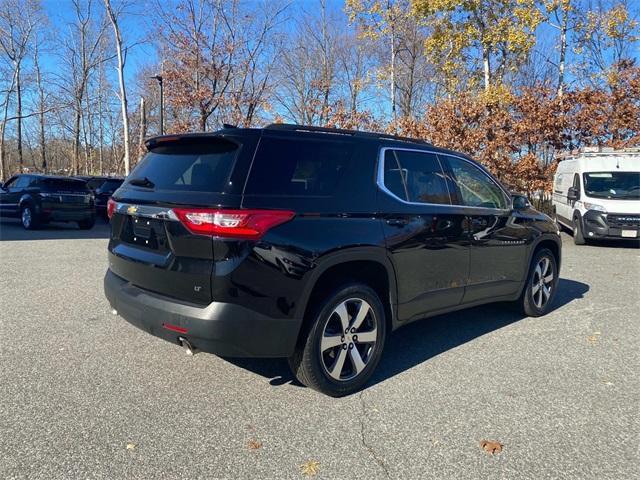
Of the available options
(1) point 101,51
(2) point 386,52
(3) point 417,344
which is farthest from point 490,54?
(1) point 101,51

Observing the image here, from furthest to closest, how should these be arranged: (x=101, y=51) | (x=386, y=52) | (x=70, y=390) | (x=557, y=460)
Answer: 1. (x=101, y=51)
2. (x=386, y=52)
3. (x=70, y=390)
4. (x=557, y=460)

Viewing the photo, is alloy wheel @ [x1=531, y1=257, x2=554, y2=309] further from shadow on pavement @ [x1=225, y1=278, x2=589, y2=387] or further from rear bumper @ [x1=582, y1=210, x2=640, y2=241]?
rear bumper @ [x1=582, y1=210, x2=640, y2=241]

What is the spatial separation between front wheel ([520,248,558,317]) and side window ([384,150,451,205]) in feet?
6.19

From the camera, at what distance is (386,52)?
101 feet

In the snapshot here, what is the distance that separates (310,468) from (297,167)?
73.0 inches

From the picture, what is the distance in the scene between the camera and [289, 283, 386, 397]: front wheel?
11.4 feet

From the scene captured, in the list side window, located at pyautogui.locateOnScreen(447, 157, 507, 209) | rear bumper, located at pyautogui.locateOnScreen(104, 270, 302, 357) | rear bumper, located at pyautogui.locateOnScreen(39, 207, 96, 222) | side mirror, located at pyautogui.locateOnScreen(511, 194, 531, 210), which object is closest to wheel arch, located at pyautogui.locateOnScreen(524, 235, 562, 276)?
side mirror, located at pyautogui.locateOnScreen(511, 194, 531, 210)

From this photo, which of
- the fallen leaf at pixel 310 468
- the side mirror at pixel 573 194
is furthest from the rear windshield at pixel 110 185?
the fallen leaf at pixel 310 468

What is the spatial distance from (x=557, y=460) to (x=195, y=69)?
76.9ft

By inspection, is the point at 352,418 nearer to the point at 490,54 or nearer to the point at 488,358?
the point at 488,358

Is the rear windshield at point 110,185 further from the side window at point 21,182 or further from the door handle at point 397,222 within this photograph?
the door handle at point 397,222

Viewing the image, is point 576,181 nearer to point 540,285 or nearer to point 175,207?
point 540,285

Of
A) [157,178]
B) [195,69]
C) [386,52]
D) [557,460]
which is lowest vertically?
[557,460]

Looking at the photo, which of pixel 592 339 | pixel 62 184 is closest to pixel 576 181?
pixel 592 339
